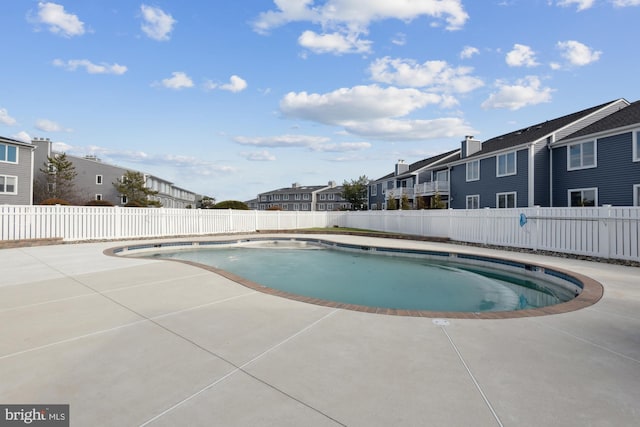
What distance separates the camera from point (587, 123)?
19.6 metres

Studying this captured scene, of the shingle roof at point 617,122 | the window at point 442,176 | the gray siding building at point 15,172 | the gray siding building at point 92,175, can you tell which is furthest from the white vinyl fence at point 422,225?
the gray siding building at point 92,175

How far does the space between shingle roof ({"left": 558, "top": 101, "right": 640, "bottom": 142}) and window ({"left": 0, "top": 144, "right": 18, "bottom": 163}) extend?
37.1 m

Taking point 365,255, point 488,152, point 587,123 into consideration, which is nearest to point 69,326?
point 365,255

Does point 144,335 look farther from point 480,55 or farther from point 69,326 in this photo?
point 480,55

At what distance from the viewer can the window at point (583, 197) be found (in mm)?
17094

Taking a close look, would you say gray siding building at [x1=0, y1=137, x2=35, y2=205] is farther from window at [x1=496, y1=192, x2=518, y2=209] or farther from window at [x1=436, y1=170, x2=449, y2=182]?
window at [x1=496, y1=192, x2=518, y2=209]

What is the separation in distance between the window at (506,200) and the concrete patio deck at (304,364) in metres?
17.3

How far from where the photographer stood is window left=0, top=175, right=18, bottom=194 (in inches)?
914

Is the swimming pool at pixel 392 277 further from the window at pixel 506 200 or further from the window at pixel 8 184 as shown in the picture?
the window at pixel 8 184

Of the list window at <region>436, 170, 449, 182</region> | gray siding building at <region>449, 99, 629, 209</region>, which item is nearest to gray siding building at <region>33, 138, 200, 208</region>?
window at <region>436, 170, 449, 182</region>

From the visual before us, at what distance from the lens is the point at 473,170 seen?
24266 millimetres

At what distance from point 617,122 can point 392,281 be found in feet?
55.3


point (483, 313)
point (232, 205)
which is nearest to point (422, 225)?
point (483, 313)

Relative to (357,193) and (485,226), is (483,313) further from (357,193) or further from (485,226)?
(357,193)
